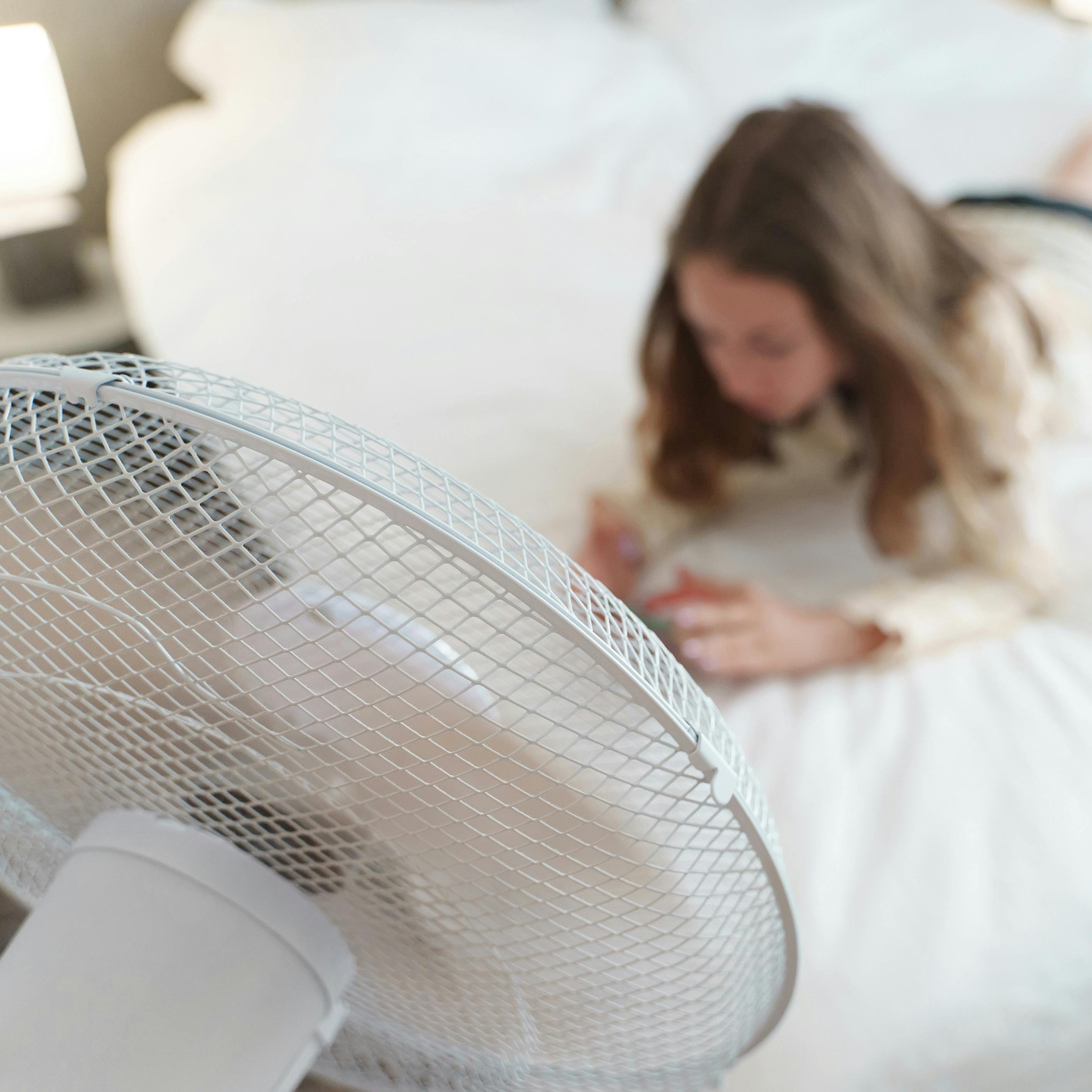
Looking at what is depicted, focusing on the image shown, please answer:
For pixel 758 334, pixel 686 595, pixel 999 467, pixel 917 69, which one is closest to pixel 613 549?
pixel 686 595

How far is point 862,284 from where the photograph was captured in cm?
82

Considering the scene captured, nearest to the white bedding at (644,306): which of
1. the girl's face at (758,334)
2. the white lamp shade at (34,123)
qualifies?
the girl's face at (758,334)

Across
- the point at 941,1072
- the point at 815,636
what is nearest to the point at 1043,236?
the point at 815,636

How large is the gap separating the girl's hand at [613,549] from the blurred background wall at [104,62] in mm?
468

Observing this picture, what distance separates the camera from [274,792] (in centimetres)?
29

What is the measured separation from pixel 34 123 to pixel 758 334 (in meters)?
0.55

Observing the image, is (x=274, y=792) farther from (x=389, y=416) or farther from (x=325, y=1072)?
(x=389, y=416)

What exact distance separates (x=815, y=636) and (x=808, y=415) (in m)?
0.39

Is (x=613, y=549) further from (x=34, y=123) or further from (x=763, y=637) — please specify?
(x=34, y=123)

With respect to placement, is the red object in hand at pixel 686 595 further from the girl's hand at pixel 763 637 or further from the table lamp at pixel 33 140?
the table lamp at pixel 33 140

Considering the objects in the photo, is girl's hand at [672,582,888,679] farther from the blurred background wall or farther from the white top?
the blurred background wall

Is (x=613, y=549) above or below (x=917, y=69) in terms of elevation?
below

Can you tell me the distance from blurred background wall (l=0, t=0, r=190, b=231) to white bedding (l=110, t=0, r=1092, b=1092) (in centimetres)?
4

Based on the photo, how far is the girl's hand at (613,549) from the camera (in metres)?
0.86
